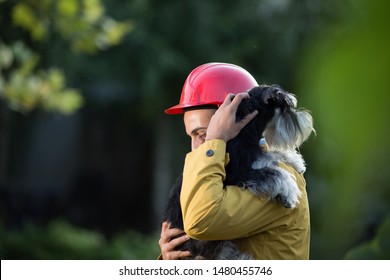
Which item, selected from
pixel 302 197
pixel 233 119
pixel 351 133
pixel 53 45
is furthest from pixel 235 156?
pixel 53 45

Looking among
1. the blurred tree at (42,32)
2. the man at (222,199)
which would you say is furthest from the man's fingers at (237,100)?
the blurred tree at (42,32)

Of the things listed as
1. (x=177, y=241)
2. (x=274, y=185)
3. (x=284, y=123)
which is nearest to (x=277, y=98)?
(x=284, y=123)

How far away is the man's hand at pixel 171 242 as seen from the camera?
2371 millimetres

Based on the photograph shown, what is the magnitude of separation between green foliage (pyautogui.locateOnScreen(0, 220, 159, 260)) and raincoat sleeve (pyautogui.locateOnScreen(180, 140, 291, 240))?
720 centimetres

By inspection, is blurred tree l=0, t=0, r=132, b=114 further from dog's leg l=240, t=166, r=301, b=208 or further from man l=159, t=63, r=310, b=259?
dog's leg l=240, t=166, r=301, b=208

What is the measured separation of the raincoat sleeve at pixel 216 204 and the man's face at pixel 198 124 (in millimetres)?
190

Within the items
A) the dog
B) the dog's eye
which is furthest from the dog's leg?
the dog's eye

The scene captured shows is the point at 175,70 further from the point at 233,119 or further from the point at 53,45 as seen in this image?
the point at 233,119

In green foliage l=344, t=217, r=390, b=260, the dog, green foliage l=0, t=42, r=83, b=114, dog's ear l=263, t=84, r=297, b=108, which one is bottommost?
green foliage l=344, t=217, r=390, b=260

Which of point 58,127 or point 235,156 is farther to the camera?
point 58,127

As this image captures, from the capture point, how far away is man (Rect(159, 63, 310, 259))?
204 centimetres

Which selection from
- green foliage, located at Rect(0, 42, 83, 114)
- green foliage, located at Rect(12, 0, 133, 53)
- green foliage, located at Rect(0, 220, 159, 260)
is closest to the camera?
green foliage, located at Rect(12, 0, 133, 53)

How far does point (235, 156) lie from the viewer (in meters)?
2.18
